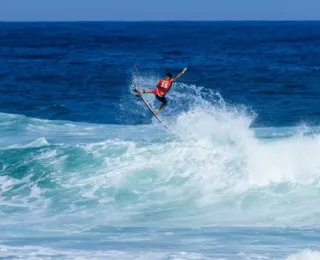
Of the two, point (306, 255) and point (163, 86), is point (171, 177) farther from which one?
point (306, 255)

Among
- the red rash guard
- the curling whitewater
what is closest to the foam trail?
the curling whitewater

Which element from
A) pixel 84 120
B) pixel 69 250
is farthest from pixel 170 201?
pixel 84 120

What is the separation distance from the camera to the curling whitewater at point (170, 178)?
59.0 ft

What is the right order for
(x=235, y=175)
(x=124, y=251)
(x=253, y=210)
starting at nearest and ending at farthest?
(x=124, y=251) < (x=253, y=210) < (x=235, y=175)

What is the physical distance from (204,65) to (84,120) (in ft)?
93.8

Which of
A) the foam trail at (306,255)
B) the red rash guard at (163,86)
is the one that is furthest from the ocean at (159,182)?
the red rash guard at (163,86)

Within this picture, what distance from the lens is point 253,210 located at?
18266 mm

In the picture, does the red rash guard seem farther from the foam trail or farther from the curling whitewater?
the foam trail

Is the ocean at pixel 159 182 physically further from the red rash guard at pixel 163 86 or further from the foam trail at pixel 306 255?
the red rash guard at pixel 163 86

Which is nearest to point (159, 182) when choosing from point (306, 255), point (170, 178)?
point (170, 178)

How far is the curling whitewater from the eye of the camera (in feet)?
59.0

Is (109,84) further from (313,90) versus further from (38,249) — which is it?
(38,249)

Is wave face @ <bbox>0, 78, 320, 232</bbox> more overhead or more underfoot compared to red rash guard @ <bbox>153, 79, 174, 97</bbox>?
more underfoot

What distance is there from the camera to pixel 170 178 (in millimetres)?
20875
